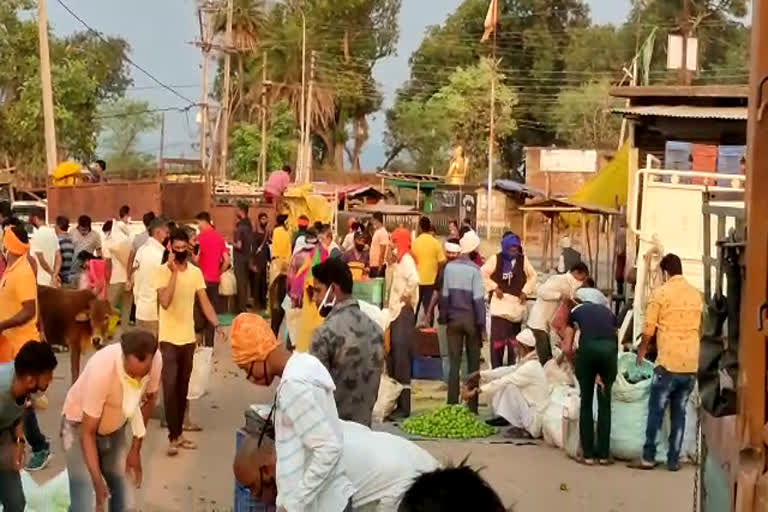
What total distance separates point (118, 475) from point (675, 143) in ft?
42.1

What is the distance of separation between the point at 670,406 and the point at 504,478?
57.8 inches

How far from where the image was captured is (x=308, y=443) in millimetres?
4707

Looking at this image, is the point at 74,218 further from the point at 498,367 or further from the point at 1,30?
the point at 1,30

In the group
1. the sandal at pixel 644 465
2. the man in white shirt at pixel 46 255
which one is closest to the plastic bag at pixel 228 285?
the man in white shirt at pixel 46 255

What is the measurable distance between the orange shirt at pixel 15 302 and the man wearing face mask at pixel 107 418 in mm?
2273

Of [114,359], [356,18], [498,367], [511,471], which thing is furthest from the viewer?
[356,18]

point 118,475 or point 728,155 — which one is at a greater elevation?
point 728,155

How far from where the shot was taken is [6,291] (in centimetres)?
901

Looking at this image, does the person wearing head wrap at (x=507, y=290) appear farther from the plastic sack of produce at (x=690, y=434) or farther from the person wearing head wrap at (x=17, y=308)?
the person wearing head wrap at (x=17, y=308)

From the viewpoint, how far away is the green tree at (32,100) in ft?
151

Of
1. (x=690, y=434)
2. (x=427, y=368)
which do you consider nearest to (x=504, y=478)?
(x=690, y=434)

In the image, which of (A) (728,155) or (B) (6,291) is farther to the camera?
(A) (728,155)

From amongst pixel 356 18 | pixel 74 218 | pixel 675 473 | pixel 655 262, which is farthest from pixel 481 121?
pixel 675 473

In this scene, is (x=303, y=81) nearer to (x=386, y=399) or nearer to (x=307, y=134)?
(x=307, y=134)
